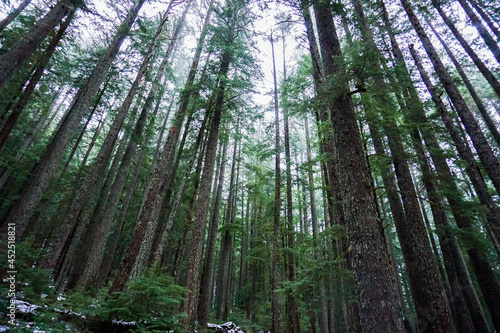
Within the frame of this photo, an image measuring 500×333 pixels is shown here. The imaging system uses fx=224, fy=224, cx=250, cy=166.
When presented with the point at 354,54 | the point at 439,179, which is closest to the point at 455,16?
the point at 439,179

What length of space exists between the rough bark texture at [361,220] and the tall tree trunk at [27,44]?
933cm

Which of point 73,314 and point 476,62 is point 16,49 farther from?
point 476,62

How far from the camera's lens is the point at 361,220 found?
414 cm

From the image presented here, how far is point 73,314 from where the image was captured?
580 cm

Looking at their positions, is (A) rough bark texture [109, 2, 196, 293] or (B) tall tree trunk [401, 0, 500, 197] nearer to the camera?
(A) rough bark texture [109, 2, 196, 293]

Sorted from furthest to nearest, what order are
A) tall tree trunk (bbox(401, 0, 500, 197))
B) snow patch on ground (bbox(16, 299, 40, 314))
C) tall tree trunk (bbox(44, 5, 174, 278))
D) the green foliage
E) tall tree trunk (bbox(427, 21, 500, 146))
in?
tall tree trunk (bbox(427, 21, 500, 146)) → tall tree trunk (bbox(44, 5, 174, 278)) → tall tree trunk (bbox(401, 0, 500, 197)) → the green foliage → snow patch on ground (bbox(16, 299, 40, 314))

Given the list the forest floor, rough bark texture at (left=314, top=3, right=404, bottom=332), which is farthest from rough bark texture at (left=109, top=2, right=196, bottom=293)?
rough bark texture at (left=314, top=3, right=404, bottom=332)

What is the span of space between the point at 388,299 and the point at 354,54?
15.1 ft

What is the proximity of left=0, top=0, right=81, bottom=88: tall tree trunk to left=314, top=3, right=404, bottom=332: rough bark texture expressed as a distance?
30.6 feet

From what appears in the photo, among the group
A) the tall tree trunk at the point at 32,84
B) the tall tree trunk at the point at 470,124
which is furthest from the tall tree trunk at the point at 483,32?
the tall tree trunk at the point at 32,84

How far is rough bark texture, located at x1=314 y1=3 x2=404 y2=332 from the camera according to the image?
11.5 ft

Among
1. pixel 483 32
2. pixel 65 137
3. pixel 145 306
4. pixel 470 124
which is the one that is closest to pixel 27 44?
pixel 65 137

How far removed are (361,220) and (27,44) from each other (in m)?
11.1

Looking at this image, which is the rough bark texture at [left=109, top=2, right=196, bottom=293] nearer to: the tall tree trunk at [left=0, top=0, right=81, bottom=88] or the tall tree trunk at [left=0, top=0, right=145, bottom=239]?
the tall tree trunk at [left=0, top=0, right=145, bottom=239]
